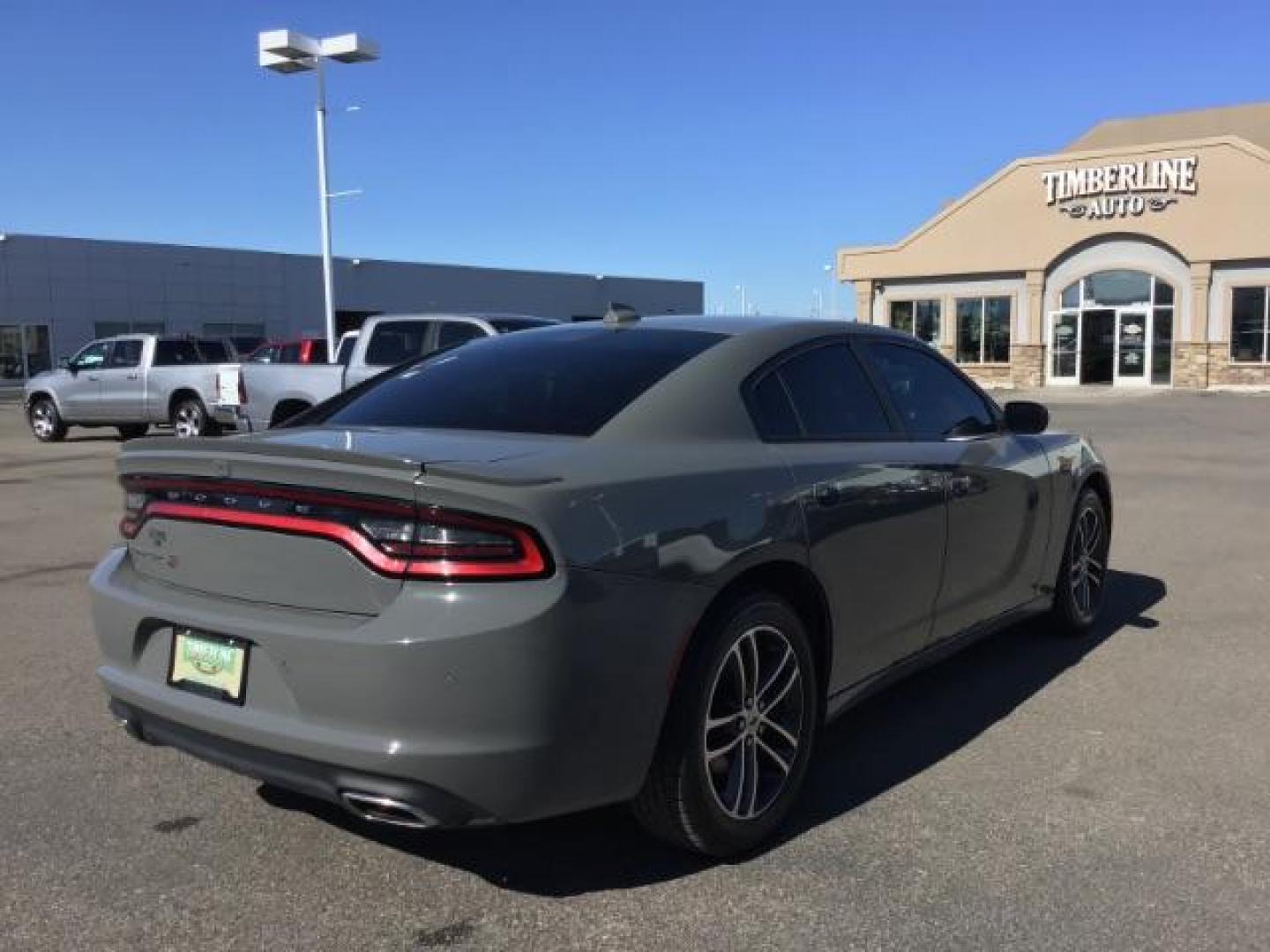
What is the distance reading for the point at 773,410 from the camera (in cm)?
394

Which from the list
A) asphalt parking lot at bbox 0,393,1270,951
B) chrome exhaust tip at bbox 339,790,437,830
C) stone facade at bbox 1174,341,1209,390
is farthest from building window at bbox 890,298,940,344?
chrome exhaust tip at bbox 339,790,437,830

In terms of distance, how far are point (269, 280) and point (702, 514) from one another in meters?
48.5

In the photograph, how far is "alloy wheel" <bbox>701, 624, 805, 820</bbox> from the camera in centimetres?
343

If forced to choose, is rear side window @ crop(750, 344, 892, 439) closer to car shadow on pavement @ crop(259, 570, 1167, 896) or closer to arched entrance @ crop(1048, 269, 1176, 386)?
car shadow on pavement @ crop(259, 570, 1167, 896)

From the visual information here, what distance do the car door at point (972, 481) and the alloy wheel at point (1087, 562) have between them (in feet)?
1.80

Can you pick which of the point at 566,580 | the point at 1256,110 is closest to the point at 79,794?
the point at 566,580

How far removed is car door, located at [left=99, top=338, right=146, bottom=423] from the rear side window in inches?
684

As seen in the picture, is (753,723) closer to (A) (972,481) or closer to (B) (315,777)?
(B) (315,777)

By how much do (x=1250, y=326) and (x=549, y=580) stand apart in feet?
115

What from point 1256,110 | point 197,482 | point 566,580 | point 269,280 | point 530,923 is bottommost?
point 530,923

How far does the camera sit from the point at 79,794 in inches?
157

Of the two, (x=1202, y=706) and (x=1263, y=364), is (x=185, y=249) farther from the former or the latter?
(x=1202, y=706)

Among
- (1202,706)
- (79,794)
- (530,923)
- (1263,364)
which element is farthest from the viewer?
(1263,364)

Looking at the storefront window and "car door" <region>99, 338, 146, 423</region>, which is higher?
the storefront window
